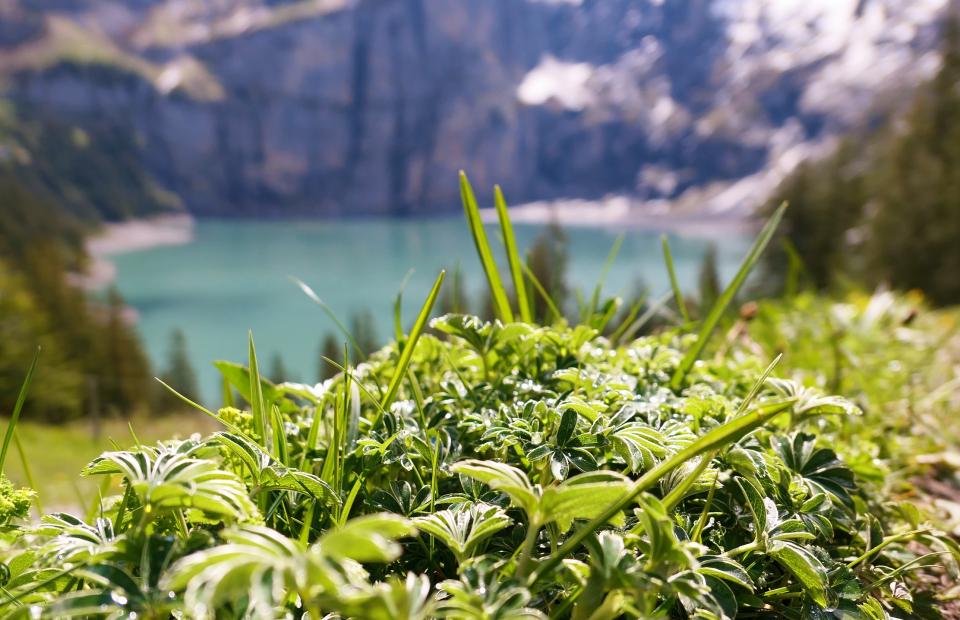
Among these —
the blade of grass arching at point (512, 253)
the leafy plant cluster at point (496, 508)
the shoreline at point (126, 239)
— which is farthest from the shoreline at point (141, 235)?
the leafy plant cluster at point (496, 508)

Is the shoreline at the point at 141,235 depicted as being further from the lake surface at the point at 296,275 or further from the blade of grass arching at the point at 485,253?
the blade of grass arching at the point at 485,253

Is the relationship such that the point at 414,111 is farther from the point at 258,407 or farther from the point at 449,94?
the point at 258,407

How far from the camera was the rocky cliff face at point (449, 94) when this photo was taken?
90875 millimetres

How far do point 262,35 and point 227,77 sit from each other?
26.7 ft

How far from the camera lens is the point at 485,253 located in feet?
2.91

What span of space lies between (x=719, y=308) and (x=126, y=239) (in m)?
75.2

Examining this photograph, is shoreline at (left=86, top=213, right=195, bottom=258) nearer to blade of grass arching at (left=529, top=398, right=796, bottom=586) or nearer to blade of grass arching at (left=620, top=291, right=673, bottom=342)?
blade of grass arching at (left=620, top=291, right=673, bottom=342)

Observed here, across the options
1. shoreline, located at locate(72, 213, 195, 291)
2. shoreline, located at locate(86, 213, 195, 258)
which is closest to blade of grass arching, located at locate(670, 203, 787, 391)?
shoreline, located at locate(72, 213, 195, 291)

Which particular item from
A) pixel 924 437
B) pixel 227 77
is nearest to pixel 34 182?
pixel 227 77

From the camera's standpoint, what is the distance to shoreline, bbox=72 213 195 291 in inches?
1676

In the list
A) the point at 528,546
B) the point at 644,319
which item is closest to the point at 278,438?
the point at 528,546

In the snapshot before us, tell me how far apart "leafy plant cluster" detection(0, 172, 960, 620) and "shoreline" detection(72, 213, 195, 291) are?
42604 mm

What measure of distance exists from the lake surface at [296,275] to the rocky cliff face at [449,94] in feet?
66.4

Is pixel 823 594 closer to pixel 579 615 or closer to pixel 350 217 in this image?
pixel 579 615
